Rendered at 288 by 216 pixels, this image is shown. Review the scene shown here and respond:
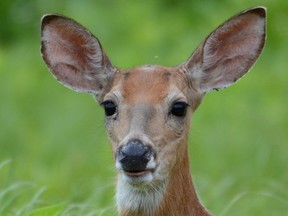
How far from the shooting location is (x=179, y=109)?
907 centimetres

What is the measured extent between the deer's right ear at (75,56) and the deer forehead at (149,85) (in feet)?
0.89

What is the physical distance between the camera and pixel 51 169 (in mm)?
13195

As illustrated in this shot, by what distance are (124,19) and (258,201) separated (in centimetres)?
598

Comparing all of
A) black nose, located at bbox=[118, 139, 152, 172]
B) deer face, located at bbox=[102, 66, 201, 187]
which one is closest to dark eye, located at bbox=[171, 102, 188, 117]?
deer face, located at bbox=[102, 66, 201, 187]

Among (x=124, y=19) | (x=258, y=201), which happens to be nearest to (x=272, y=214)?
(x=258, y=201)

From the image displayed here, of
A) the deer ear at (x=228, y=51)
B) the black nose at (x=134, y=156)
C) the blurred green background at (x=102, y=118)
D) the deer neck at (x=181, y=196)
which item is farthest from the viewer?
the blurred green background at (x=102, y=118)

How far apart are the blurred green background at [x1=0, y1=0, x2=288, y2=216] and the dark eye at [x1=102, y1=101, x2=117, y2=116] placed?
46 centimetres

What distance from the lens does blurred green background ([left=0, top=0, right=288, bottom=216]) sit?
11.2 m

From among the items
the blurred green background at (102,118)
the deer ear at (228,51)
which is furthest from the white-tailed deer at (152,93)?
the blurred green background at (102,118)

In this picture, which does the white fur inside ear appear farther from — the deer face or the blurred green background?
the blurred green background

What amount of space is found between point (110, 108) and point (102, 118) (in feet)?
15.9

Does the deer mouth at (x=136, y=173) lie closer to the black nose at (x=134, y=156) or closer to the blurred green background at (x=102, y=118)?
the black nose at (x=134, y=156)

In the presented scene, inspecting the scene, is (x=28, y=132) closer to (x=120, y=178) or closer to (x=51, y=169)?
(x=51, y=169)

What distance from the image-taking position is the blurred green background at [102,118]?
11227 mm
